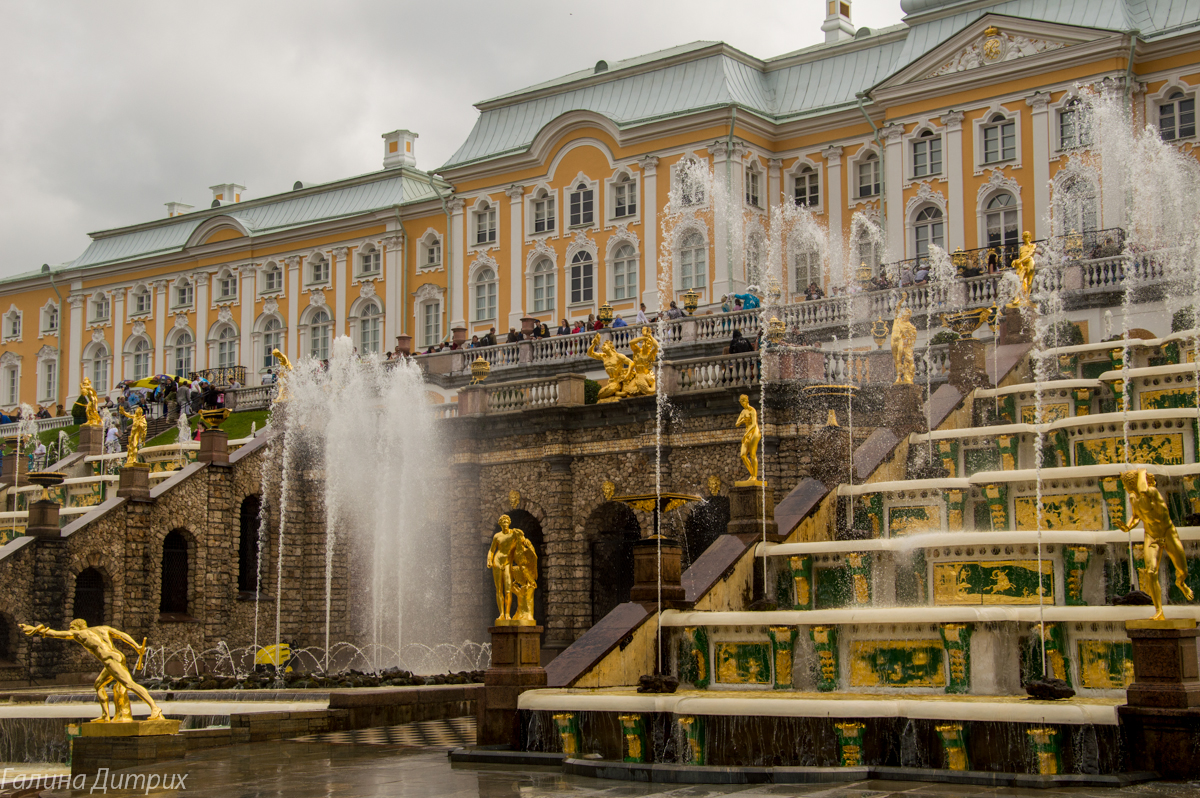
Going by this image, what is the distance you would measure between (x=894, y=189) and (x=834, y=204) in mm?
2783

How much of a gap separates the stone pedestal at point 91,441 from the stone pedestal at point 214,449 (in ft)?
25.4

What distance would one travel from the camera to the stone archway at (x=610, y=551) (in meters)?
26.7

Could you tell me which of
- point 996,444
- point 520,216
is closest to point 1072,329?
point 996,444

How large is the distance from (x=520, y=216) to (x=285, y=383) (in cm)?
1906

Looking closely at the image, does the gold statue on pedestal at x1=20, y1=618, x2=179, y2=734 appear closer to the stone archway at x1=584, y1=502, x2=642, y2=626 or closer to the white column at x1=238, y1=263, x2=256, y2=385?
the stone archway at x1=584, y1=502, x2=642, y2=626

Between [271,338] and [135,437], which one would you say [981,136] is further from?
[271,338]

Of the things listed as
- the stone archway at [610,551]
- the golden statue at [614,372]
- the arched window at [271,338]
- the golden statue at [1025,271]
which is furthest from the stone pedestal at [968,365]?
the arched window at [271,338]

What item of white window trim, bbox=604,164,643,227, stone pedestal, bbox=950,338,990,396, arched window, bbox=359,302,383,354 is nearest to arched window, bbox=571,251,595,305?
white window trim, bbox=604,164,643,227

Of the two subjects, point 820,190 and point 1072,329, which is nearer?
point 1072,329

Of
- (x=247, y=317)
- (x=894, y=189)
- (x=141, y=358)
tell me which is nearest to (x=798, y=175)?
(x=894, y=189)

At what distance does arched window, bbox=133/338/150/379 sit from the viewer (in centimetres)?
6228

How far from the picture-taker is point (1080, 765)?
1204 cm

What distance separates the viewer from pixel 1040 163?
40.6m

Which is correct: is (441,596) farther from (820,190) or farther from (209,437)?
(820,190)
